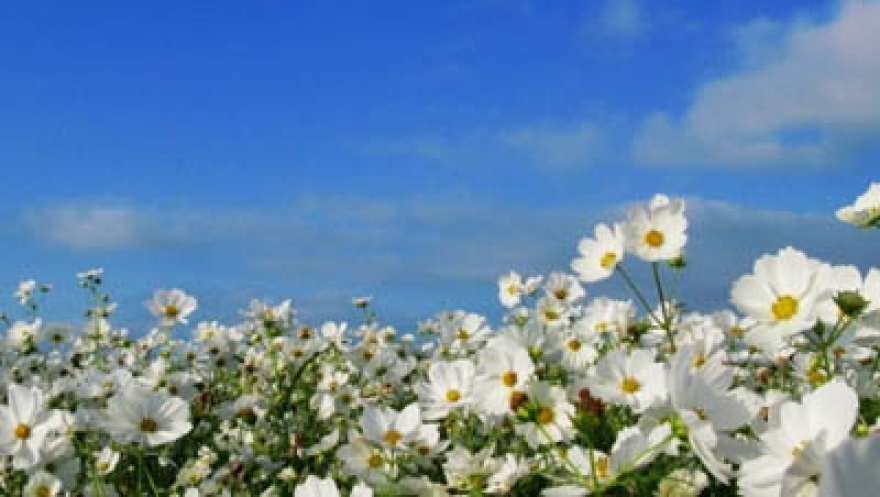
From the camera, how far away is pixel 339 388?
16.8 ft

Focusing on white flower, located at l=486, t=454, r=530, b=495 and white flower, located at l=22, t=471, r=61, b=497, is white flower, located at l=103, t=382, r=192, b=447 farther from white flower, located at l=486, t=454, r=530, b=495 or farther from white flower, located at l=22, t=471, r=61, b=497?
white flower, located at l=486, t=454, r=530, b=495

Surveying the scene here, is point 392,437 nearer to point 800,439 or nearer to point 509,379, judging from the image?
point 509,379

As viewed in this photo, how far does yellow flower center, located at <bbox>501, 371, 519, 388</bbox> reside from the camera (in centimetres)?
260

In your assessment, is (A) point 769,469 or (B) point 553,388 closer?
(A) point 769,469

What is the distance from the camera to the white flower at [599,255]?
3.00 m

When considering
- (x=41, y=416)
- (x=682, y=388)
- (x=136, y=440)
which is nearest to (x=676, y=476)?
(x=682, y=388)

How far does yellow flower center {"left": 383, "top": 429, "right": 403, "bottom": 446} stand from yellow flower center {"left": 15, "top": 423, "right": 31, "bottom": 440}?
1067 mm

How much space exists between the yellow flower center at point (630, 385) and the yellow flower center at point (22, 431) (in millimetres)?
1723

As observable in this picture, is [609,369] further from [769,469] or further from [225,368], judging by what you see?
[225,368]

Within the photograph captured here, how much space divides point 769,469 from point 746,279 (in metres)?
0.71

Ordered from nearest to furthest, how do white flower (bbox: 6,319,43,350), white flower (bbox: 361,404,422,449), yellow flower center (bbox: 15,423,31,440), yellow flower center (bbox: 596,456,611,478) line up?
yellow flower center (bbox: 596,456,611,478) < white flower (bbox: 361,404,422,449) < yellow flower center (bbox: 15,423,31,440) < white flower (bbox: 6,319,43,350)

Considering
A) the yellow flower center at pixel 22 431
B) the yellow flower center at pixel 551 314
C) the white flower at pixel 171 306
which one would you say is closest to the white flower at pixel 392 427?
the yellow flower center at pixel 22 431

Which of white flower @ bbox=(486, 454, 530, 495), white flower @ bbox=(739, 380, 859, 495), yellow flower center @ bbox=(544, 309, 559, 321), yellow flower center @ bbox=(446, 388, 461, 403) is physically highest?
yellow flower center @ bbox=(544, 309, 559, 321)

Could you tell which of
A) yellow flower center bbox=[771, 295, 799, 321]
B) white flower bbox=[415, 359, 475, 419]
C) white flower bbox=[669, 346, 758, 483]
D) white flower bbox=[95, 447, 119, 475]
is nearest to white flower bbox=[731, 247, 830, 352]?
yellow flower center bbox=[771, 295, 799, 321]
